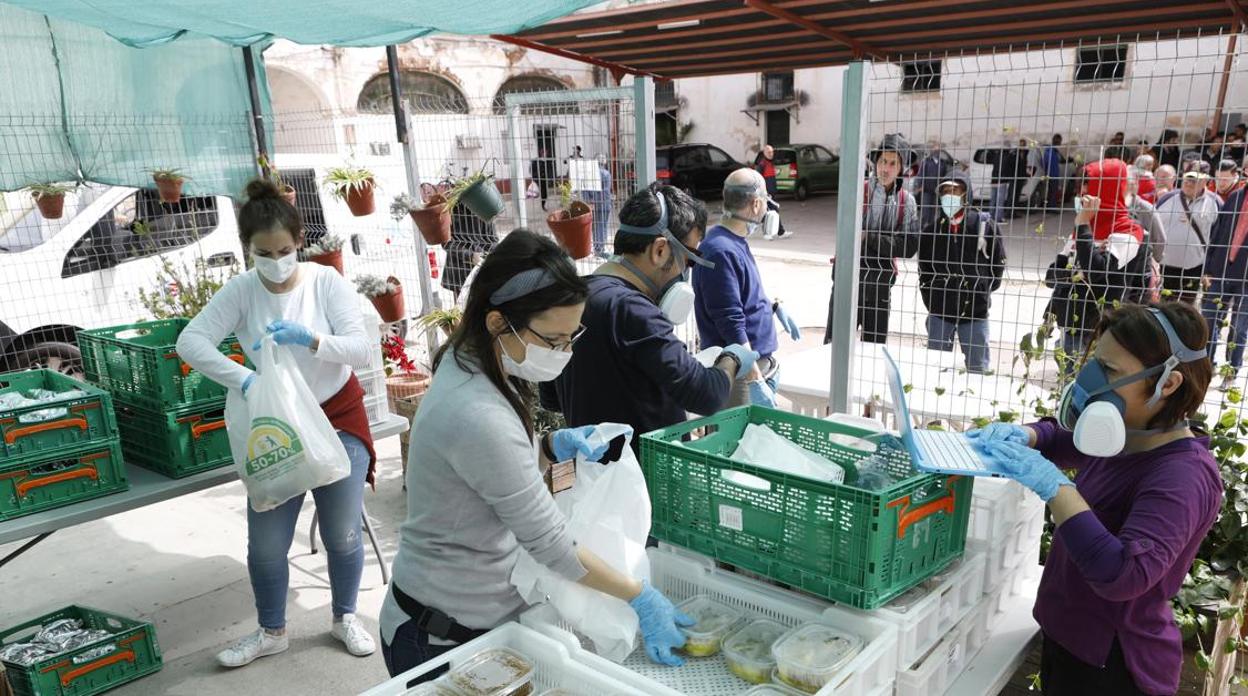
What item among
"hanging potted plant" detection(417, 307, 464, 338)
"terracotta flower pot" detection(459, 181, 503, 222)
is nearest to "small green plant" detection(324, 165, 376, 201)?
"terracotta flower pot" detection(459, 181, 503, 222)

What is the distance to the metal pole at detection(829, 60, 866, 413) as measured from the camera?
348cm

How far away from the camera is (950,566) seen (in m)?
1.88

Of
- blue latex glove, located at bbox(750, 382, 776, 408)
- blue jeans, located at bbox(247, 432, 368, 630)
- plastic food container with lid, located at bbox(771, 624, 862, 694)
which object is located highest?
blue latex glove, located at bbox(750, 382, 776, 408)

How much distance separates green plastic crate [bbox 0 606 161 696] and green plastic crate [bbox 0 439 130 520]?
53cm

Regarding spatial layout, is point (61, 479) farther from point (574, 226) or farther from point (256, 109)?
point (256, 109)

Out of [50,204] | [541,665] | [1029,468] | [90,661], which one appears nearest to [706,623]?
[541,665]

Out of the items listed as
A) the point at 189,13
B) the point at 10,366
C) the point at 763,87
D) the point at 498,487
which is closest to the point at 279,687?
the point at 498,487

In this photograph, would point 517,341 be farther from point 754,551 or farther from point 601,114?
point 601,114

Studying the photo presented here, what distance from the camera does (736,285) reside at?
3.64 metres

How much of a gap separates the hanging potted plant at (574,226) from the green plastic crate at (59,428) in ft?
6.84

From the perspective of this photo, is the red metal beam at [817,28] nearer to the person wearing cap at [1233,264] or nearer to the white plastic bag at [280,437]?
the person wearing cap at [1233,264]

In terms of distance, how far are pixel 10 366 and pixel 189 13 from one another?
3.51m

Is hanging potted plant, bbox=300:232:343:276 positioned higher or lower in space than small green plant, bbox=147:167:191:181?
lower

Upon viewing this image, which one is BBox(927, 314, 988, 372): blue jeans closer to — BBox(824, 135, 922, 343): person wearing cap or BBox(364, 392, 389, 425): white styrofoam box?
BBox(824, 135, 922, 343): person wearing cap
